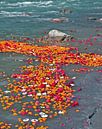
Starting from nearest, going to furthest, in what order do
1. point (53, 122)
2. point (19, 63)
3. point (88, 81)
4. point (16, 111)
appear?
point (53, 122), point (16, 111), point (88, 81), point (19, 63)

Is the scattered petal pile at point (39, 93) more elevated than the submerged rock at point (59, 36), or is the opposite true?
the scattered petal pile at point (39, 93)

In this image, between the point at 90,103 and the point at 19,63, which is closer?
the point at 90,103

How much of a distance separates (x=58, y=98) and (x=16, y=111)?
2.07 metres

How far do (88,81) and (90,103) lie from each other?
10.4ft

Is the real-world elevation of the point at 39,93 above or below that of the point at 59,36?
above

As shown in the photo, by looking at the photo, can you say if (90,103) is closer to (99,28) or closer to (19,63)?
(19,63)

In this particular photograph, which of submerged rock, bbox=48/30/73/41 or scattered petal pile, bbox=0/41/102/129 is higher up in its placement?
scattered petal pile, bbox=0/41/102/129

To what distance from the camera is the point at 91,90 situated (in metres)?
19.3

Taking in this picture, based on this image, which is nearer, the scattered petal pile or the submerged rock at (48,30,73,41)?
the scattered petal pile

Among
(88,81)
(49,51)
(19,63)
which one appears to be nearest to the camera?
(88,81)

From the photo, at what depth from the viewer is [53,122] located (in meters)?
15.4

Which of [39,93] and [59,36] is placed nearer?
[39,93]

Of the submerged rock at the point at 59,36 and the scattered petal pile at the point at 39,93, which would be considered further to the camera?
the submerged rock at the point at 59,36

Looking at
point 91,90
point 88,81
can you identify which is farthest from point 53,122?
point 88,81
